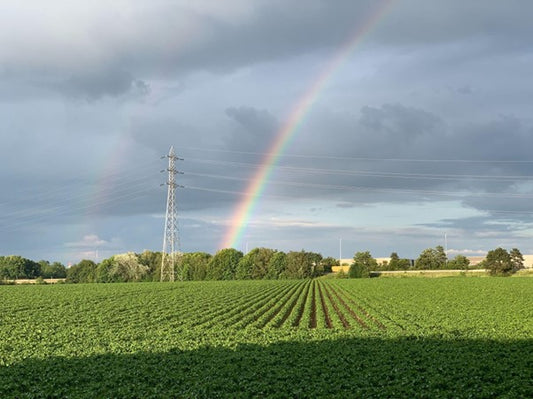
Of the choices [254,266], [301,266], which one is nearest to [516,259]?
[301,266]

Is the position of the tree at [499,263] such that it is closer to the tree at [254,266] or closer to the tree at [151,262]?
the tree at [254,266]

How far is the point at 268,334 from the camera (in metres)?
29.7

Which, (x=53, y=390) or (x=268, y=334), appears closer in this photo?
(x=53, y=390)

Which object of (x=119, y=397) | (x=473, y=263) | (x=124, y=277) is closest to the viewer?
(x=119, y=397)

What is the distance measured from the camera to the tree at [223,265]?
517 feet

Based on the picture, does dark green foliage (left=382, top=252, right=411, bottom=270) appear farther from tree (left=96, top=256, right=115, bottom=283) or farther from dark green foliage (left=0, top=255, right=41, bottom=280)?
dark green foliage (left=0, top=255, right=41, bottom=280)

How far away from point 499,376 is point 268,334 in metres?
14.3

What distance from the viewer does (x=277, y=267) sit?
160375 mm

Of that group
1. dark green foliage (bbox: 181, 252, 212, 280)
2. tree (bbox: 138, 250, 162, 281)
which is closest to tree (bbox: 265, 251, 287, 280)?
dark green foliage (bbox: 181, 252, 212, 280)

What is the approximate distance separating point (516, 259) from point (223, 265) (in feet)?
274

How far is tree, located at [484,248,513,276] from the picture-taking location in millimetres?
143625

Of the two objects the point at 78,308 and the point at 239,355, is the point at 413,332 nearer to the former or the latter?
the point at 239,355

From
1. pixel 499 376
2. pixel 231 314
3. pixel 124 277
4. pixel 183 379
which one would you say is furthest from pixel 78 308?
pixel 124 277

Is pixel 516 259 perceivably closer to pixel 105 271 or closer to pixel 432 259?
pixel 432 259
